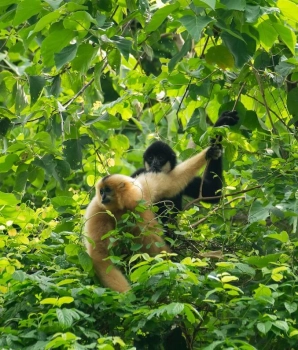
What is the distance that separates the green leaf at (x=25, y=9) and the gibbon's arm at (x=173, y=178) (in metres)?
1.91

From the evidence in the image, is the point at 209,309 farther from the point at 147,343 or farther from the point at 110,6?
the point at 110,6

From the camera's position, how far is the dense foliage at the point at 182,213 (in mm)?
4633

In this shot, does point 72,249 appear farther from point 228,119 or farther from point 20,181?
point 228,119

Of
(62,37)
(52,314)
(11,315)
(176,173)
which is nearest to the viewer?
(52,314)

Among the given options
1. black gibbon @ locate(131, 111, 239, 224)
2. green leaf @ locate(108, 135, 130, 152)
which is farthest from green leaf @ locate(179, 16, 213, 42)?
green leaf @ locate(108, 135, 130, 152)

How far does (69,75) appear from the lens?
713cm

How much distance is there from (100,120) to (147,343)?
2.11 m

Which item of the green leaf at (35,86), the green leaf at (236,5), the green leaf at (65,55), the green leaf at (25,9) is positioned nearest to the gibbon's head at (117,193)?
the green leaf at (35,86)

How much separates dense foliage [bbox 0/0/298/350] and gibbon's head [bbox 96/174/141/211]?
23 cm

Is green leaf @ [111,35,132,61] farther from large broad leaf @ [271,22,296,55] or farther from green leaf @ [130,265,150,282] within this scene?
green leaf @ [130,265,150,282]

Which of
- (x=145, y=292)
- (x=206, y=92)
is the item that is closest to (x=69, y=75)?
(x=206, y=92)

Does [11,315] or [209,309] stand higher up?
[11,315]

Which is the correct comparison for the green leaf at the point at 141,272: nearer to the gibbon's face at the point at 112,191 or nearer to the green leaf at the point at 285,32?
the gibbon's face at the point at 112,191

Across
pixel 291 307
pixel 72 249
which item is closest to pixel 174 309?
pixel 291 307
